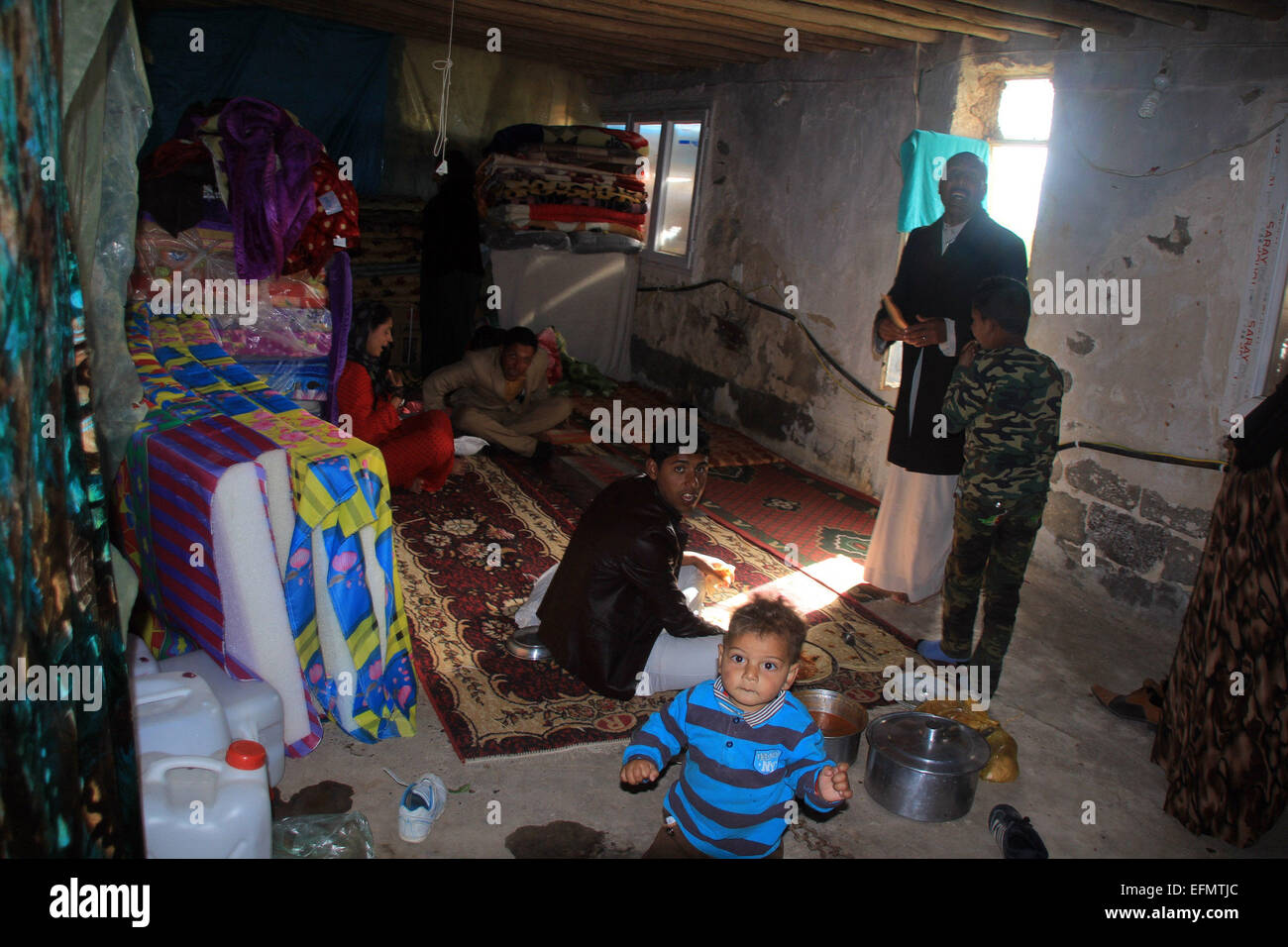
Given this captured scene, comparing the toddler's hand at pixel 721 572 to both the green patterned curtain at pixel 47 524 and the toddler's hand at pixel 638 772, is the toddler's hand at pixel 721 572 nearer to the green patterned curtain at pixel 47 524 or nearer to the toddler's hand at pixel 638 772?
the toddler's hand at pixel 638 772

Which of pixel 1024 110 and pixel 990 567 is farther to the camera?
pixel 1024 110

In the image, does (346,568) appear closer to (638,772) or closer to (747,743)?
(638,772)

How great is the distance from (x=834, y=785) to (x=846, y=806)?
1201 millimetres

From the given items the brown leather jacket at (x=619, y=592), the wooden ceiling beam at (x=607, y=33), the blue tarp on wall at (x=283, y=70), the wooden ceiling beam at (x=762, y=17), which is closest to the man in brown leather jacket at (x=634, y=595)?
the brown leather jacket at (x=619, y=592)

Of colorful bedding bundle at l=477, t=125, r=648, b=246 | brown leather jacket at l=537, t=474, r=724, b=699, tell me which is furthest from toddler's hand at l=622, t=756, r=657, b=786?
colorful bedding bundle at l=477, t=125, r=648, b=246

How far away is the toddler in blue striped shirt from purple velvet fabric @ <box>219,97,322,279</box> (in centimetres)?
326

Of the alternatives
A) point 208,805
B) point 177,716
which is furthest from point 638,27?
point 208,805

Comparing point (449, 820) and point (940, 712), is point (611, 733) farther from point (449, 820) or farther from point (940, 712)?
point (940, 712)

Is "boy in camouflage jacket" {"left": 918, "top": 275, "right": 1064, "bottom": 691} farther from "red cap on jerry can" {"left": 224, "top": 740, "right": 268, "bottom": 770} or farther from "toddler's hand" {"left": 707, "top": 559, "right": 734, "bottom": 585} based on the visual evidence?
"red cap on jerry can" {"left": 224, "top": 740, "right": 268, "bottom": 770}

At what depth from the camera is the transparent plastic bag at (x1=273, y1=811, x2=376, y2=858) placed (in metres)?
2.67

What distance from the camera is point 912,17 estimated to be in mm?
4988

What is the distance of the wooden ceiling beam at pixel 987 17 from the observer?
180 inches

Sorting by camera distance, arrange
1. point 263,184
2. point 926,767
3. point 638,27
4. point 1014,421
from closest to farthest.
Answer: point 926,767
point 1014,421
point 263,184
point 638,27
